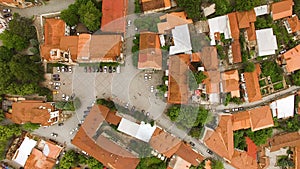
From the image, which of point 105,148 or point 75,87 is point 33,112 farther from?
point 105,148

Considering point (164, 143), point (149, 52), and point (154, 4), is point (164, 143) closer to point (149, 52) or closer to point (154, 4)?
point (149, 52)

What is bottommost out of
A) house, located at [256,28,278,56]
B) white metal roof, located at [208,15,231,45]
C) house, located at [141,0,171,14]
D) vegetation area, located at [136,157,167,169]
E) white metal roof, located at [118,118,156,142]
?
vegetation area, located at [136,157,167,169]

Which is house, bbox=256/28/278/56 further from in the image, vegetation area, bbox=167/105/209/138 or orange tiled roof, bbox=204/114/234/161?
vegetation area, bbox=167/105/209/138

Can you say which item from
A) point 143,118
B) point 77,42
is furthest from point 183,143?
point 77,42

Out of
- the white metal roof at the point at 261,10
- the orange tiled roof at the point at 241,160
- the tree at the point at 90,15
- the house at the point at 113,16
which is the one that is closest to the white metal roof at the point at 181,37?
the house at the point at 113,16

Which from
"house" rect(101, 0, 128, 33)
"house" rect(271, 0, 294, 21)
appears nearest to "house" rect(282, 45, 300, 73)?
"house" rect(271, 0, 294, 21)

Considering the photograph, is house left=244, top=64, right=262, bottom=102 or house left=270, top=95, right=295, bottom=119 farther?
house left=270, top=95, right=295, bottom=119
